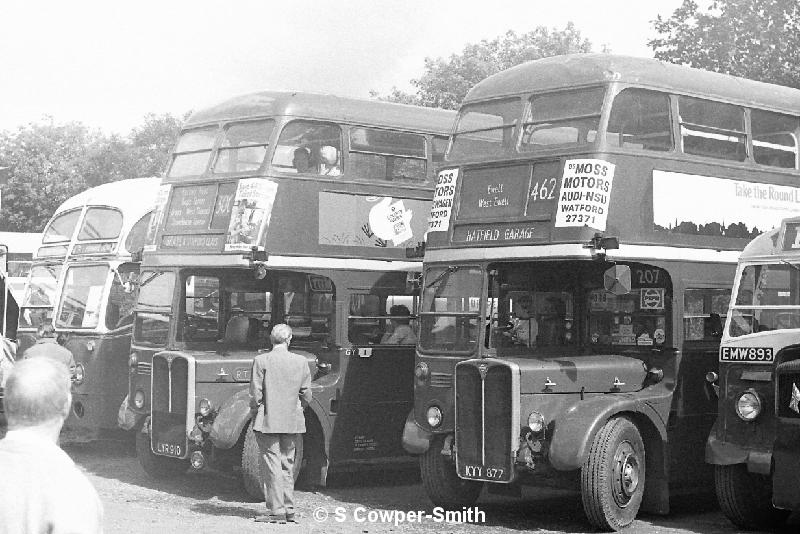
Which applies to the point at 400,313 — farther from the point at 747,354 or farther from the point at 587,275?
the point at 747,354

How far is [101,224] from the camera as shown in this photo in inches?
748

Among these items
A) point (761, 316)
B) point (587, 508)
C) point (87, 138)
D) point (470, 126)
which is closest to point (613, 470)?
point (587, 508)

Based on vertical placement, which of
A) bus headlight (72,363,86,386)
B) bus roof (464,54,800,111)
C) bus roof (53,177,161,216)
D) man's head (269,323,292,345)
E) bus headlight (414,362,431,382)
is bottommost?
bus headlight (72,363,86,386)

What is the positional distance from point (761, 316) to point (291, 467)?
4.36 metres

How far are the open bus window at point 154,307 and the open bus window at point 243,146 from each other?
142cm

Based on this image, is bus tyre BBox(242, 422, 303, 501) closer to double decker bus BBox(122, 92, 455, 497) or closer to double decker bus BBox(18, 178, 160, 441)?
double decker bus BBox(122, 92, 455, 497)

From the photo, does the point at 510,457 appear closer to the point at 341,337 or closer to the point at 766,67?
the point at 341,337

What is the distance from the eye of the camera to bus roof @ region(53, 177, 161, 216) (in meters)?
18.9

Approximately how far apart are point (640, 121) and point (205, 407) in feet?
17.6

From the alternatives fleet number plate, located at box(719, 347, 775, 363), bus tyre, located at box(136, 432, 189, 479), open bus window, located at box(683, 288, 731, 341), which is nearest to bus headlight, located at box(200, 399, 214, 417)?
bus tyre, located at box(136, 432, 189, 479)

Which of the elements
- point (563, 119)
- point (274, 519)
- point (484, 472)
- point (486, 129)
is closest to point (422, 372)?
point (484, 472)

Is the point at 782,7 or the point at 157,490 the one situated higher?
the point at 782,7

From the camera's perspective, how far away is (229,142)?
15297 mm

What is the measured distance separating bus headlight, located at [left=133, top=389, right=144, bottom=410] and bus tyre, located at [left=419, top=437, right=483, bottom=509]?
3.92 metres
